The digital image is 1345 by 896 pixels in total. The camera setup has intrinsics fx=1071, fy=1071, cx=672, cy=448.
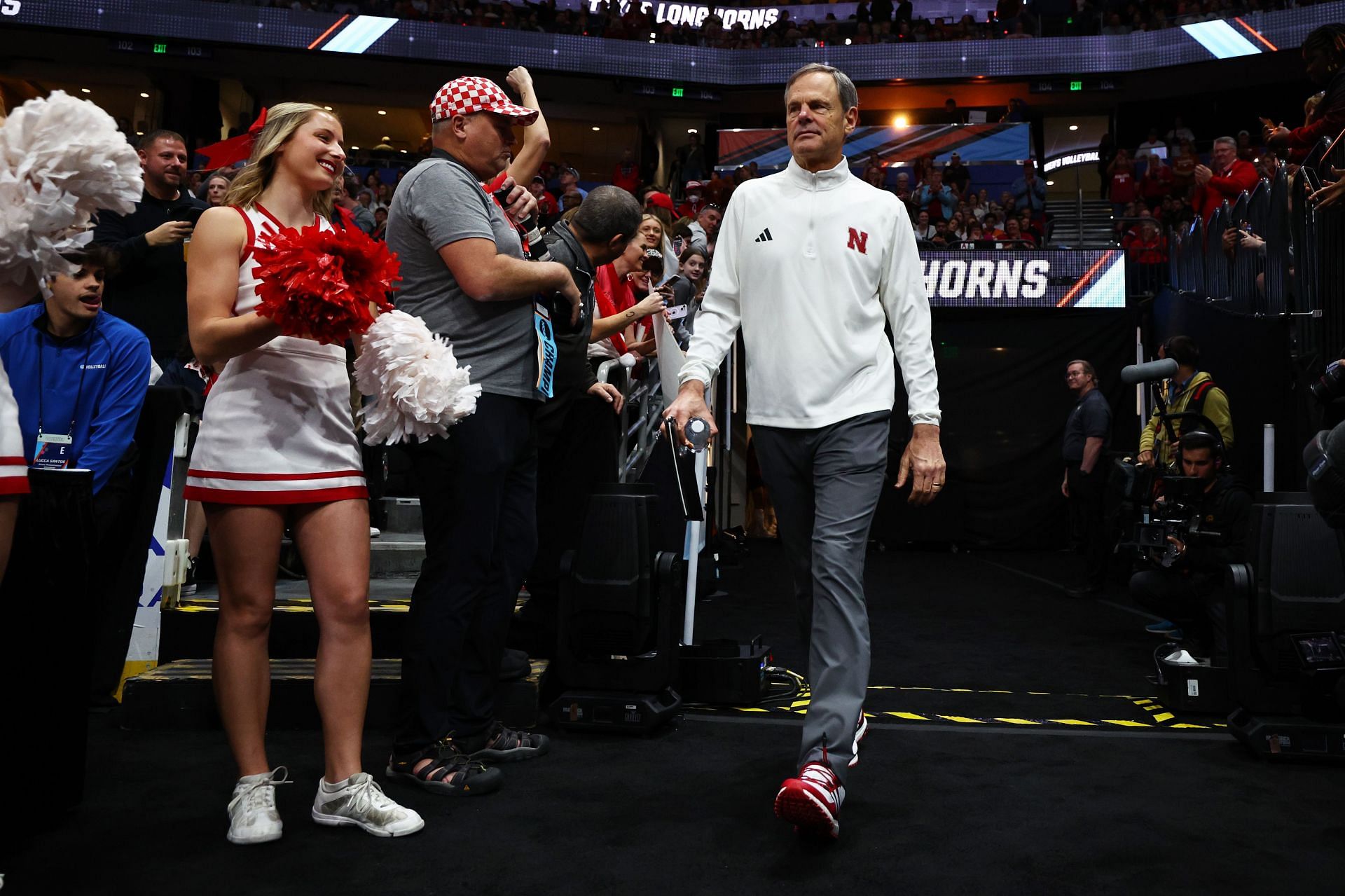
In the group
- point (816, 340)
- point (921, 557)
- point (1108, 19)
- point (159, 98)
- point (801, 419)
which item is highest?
point (1108, 19)

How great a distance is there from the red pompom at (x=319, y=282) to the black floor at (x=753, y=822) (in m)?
1.10

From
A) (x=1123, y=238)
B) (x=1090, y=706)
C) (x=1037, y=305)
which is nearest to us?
(x=1090, y=706)

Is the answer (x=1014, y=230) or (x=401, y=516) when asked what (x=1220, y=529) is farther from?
(x=1014, y=230)

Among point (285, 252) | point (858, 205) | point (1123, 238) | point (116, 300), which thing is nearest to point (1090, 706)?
point (858, 205)

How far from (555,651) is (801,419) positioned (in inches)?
61.5

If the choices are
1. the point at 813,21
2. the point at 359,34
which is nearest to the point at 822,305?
the point at 359,34

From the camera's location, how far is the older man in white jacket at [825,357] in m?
2.52

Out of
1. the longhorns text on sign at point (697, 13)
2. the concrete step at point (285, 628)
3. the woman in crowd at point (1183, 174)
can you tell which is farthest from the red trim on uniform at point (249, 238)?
the longhorns text on sign at point (697, 13)

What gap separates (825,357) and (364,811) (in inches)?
58.6

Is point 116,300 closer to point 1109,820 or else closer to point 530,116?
point 530,116

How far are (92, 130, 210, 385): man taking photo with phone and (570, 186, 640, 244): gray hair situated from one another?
5.85 feet

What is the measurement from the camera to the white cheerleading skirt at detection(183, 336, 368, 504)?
230 cm

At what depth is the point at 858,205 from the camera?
266 centimetres

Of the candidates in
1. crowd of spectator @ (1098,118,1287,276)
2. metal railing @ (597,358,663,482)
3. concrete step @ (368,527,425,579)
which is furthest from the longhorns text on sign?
concrete step @ (368,527,425,579)
